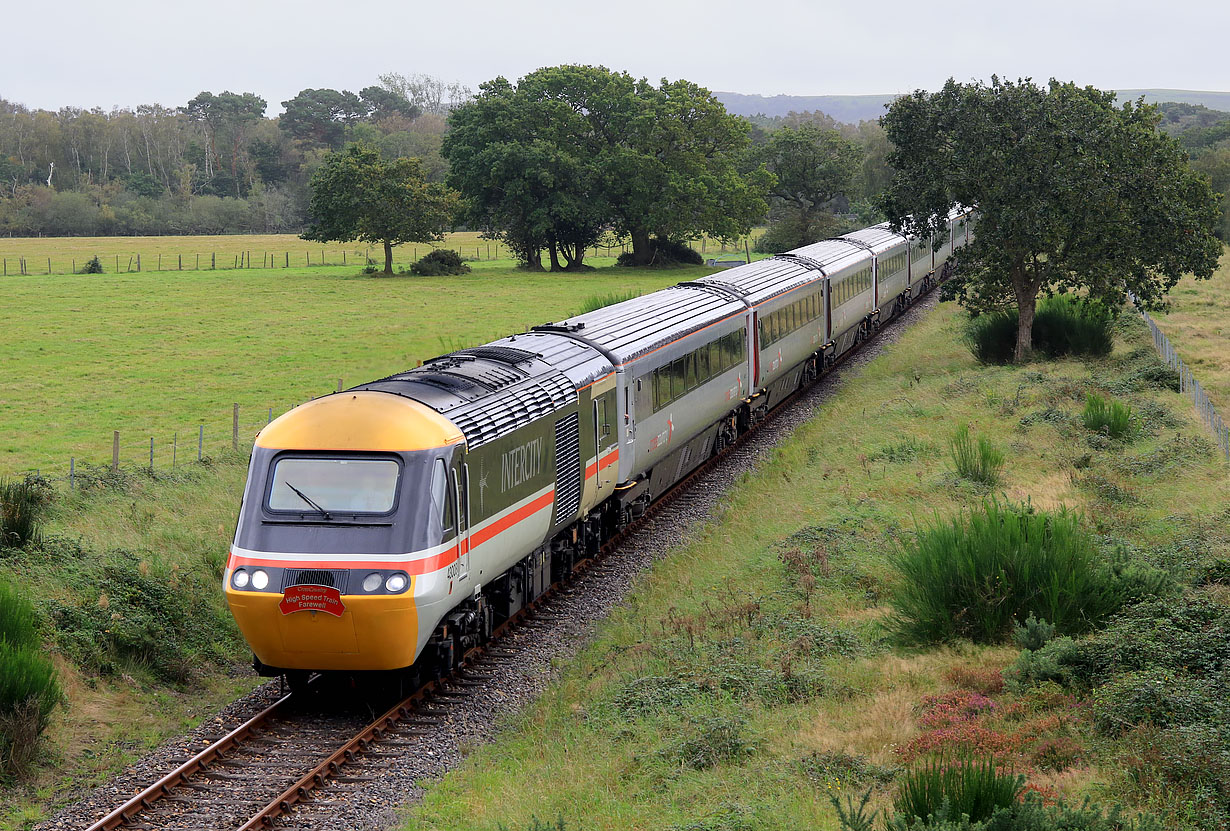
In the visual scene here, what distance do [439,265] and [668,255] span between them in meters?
16.3

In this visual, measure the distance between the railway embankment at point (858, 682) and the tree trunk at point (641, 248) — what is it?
60417 mm

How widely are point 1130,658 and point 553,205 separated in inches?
2641

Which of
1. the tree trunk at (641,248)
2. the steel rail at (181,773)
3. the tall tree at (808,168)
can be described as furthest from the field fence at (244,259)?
the steel rail at (181,773)

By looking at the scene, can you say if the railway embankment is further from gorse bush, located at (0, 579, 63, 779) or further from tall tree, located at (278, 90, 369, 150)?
tall tree, located at (278, 90, 369, 150)

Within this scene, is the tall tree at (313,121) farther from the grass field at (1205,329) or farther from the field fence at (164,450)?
the field fence at (164,450)

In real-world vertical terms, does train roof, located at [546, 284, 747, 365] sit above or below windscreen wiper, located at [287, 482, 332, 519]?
above

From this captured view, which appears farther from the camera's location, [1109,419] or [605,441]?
[1109,419]

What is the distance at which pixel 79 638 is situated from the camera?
1368 cm

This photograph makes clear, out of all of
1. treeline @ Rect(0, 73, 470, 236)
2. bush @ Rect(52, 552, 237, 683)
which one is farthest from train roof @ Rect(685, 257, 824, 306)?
treeline @ Rect(0, 73, 470, 236)

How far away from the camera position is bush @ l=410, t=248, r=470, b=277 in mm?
76500

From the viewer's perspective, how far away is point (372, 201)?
7281cm

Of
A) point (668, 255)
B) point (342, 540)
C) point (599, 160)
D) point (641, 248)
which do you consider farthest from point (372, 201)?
point (342, 540)

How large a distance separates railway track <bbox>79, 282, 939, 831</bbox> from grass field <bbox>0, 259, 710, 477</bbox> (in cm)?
1453

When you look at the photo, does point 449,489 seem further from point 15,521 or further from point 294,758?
point 15,521
